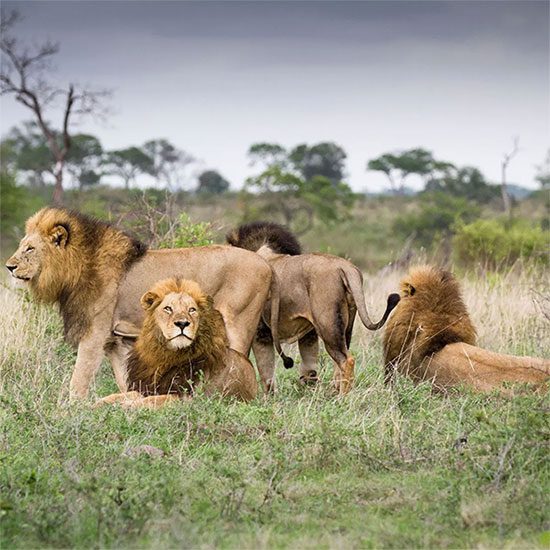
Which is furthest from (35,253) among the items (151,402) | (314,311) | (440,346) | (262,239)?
(440,346)

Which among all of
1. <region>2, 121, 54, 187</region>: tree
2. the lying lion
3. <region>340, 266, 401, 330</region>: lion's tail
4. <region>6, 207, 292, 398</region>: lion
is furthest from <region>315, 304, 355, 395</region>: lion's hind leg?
<region>2, 121, 54, 187</region>: tree

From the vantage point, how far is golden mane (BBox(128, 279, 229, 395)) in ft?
19.0

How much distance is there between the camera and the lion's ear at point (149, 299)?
19.1ft

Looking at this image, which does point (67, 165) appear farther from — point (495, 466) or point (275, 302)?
point (495, 466)

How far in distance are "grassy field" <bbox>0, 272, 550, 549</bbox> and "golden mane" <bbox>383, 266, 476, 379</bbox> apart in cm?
34

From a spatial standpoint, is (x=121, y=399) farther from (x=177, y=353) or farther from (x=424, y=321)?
(x=424, y=321)

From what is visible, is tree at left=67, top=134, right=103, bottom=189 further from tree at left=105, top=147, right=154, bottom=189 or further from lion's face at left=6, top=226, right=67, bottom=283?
lion's face at left=6, top=226, right=67, bottom=283

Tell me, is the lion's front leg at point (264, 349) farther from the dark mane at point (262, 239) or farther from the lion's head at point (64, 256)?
the lion's head at point (64, 256)

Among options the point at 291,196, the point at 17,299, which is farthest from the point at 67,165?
the point at 17,299

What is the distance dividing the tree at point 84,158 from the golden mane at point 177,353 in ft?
101

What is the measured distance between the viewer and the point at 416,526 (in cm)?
393

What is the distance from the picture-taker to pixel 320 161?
42.7 m

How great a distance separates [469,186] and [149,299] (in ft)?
116

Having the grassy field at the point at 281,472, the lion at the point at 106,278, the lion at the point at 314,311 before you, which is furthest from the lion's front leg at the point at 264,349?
the grassy field at the point at 281,472
